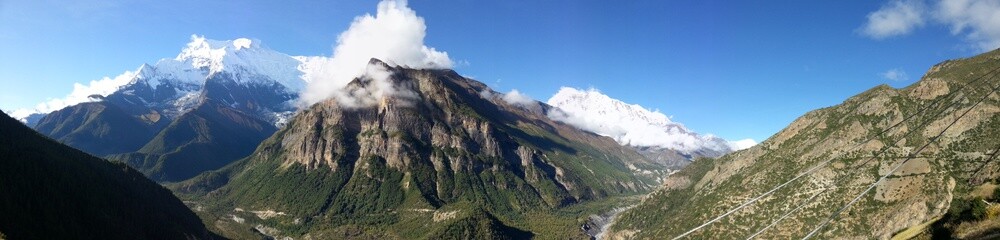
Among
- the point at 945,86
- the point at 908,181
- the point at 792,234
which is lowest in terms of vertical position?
the point at 792,234

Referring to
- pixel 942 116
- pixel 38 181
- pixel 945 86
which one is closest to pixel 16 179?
pixel 38 181

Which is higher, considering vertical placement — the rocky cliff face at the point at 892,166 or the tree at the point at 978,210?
the rocky cliff face at the point at 892,166

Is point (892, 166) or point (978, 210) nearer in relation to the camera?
point (978, 210)

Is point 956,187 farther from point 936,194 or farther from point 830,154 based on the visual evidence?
point 830,154

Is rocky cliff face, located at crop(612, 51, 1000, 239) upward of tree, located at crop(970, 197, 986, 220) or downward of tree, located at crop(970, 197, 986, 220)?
upward

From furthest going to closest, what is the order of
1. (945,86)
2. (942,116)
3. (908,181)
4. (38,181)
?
1. (38,181)
2. (945,86)
3. (942,116)
4. (908,181)

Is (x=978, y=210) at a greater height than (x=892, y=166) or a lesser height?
lesser

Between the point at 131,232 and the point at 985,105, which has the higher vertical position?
the point at 985,105

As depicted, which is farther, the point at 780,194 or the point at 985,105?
the point at 780,194

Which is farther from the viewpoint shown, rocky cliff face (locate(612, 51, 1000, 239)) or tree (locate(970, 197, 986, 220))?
rocky cliff face (locate(612, 51, 1000, 239))

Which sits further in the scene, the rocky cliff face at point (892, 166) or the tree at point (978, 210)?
the rocky cliff face at point (892, 166)

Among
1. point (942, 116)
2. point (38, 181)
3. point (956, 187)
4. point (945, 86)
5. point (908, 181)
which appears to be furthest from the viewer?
point (38, 181)
